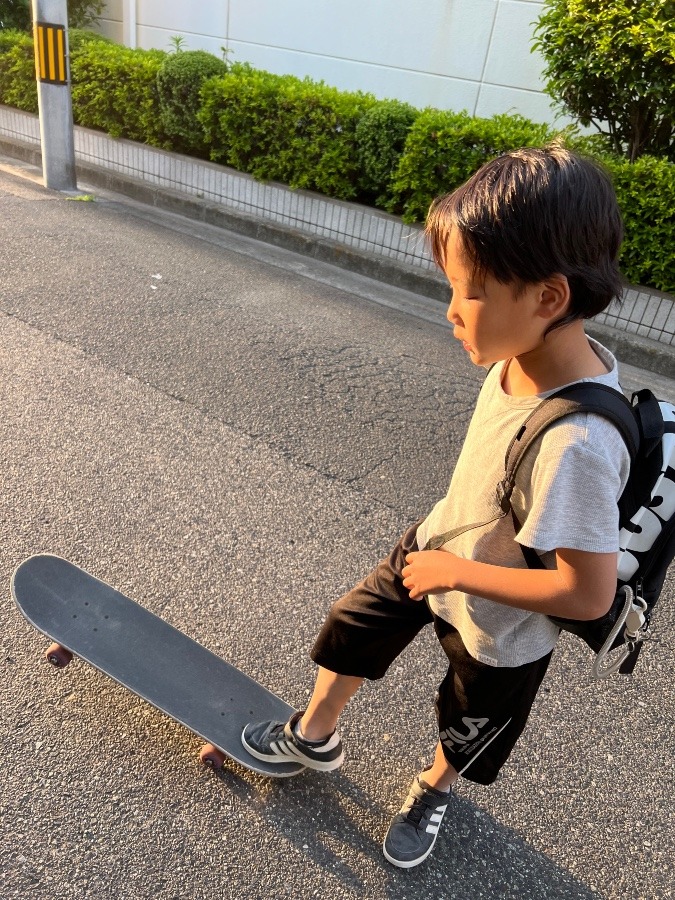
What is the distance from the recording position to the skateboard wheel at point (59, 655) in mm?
2113

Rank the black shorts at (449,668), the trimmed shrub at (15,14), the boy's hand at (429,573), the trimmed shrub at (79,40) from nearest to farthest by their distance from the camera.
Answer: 1. the boy's hand at (429,573)
2. the black shorts at (449,668)
3. the trimmed shrub at (79,40)
4. the trimmed shrub at (15,14)

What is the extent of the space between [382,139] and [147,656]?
17.6ft

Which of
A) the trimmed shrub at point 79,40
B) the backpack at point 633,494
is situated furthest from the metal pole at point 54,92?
the backpack at point 633,494

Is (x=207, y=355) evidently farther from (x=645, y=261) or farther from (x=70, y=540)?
(x=645, y=261)

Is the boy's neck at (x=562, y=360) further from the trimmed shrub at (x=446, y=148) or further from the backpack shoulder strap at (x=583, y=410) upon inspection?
the trimmed shrub at (x=446, y=148)

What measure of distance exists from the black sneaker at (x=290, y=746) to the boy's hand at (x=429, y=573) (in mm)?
665

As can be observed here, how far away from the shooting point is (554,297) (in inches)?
47.0

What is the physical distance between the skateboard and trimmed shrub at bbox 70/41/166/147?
6.92 metres

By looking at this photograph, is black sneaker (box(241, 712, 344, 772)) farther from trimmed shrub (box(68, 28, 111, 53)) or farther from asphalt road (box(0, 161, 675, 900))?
trimmed shrub (box(68, 28, 111, 53))

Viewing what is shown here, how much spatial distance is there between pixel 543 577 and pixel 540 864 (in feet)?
3.38

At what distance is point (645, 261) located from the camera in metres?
5.14

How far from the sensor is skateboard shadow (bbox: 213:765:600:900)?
176cm

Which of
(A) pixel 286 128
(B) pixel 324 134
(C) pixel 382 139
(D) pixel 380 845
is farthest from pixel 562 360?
(A) pixel 286 128

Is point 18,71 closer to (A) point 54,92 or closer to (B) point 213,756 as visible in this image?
(A) point 54,92
